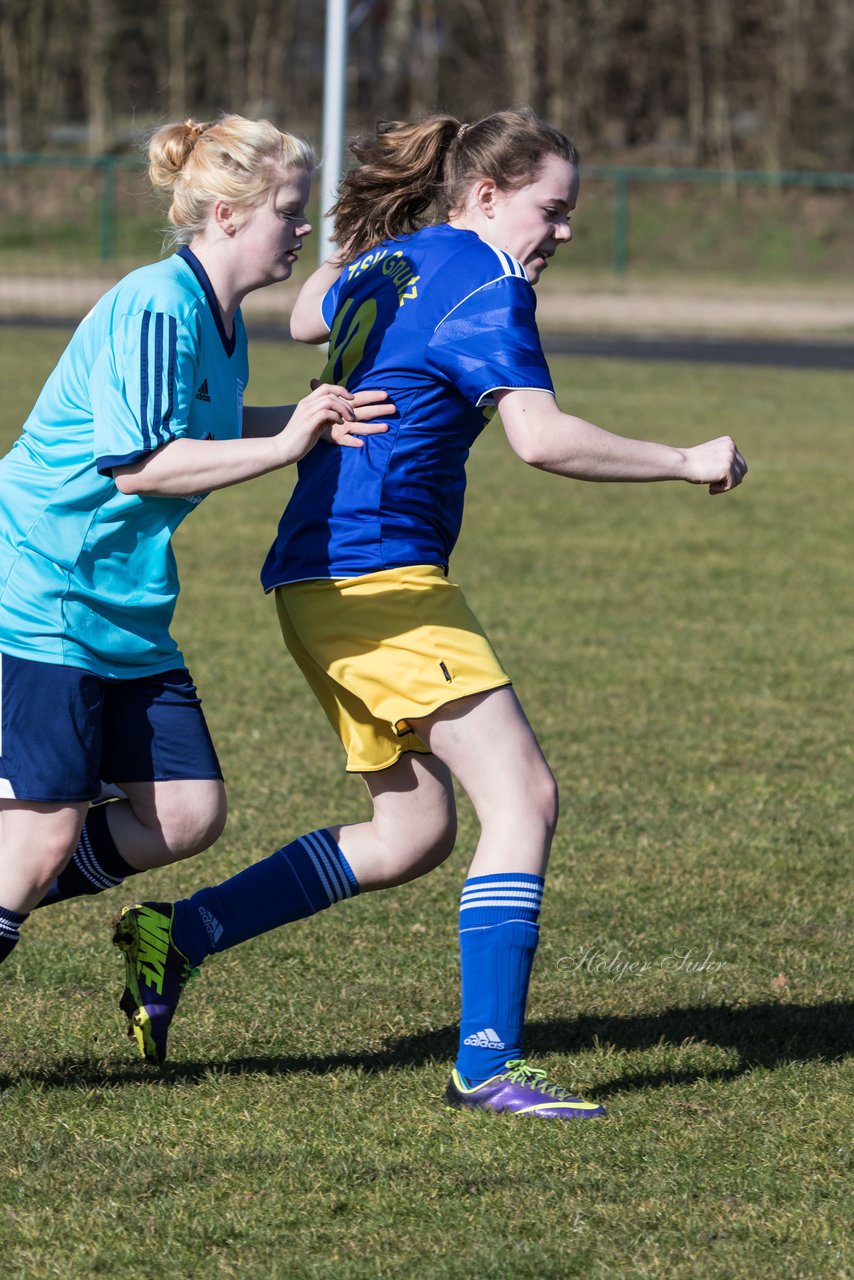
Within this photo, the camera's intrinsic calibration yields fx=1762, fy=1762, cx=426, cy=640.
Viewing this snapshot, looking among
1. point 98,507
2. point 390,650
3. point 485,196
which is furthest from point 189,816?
point 485,196

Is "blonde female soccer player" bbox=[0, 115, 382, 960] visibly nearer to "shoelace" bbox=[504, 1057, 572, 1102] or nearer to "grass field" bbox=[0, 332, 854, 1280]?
"grass field" bbox=[0, 332, 854, 1280]

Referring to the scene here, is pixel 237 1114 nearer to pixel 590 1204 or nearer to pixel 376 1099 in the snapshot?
pixel 376 1099

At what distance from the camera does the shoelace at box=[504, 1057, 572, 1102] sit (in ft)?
11.5

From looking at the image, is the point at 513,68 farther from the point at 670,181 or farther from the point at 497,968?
the point at 497,968

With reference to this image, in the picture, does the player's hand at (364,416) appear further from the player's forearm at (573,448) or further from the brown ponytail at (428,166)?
the brown ponytail at (428,166)

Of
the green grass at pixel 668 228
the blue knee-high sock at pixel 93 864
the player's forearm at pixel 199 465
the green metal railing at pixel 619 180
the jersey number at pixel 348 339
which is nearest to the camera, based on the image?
the player's forearm at pixel 199 465

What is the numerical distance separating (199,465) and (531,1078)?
1.38m

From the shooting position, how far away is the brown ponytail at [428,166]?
3486mm

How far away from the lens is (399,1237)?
2.98m

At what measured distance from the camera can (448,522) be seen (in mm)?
3652

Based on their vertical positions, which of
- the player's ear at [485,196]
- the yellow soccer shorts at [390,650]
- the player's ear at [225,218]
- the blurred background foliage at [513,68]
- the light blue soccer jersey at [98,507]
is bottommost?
the blurred background foliage at [513,68]

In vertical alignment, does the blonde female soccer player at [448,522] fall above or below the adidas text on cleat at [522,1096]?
above

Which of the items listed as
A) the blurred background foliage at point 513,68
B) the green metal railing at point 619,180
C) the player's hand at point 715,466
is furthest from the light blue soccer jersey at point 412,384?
the blurred background foliage at point 513,68

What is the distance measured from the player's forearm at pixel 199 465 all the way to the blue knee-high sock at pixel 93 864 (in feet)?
2.70
